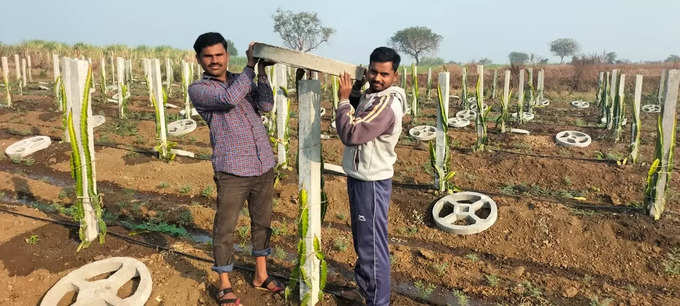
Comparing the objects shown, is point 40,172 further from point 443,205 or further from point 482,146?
point 482,146

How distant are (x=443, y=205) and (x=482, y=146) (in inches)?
114

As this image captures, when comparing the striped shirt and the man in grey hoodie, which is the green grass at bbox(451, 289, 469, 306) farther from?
the striped shirt

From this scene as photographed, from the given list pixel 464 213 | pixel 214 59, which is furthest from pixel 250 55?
pixel 464 213

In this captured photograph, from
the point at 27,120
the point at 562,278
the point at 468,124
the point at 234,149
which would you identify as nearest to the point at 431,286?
the point at 562,278

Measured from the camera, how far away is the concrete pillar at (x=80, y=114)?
3625 mm

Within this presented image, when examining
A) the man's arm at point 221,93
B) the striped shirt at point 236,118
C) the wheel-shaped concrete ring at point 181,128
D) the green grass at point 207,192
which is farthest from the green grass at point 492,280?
the wheel-shaped concrete ring at point 181,128

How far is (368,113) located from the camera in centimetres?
252

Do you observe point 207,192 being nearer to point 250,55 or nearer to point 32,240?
point 32,240

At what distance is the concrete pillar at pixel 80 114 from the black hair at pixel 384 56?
267 centimetres

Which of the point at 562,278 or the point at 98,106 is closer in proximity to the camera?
the point at 562,278

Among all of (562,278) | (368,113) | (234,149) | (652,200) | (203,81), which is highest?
(203,81)

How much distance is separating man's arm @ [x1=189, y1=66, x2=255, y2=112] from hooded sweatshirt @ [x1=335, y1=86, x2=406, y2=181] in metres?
0.64

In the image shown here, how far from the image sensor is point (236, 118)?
9.30 feet

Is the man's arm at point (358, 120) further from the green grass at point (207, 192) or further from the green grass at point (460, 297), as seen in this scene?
the green grass at point (207, 192)
